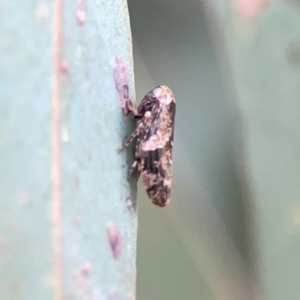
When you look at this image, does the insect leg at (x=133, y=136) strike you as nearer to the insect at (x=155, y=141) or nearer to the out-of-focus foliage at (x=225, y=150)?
the insect at (x=155, y=141)

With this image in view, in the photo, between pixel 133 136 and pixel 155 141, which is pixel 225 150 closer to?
pixel 155 141

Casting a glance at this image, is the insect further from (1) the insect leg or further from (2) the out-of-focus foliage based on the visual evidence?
(2) the out-of-focus foliage

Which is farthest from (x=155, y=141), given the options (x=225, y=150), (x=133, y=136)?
(x=225, y=150)

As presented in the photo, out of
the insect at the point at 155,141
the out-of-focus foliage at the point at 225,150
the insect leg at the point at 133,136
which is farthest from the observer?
the out-of-focus foliage at the point at 225,150

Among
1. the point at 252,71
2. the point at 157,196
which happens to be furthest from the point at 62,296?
the point at 252,71

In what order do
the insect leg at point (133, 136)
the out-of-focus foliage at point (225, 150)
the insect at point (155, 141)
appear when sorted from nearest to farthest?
1. the insect leg at point (133, 136)
2. the insect at point (155, 141)
3. the out-of-focus foliage at point (225, 150)

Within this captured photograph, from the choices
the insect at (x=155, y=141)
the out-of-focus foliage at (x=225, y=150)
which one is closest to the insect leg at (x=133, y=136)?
the insect at (x=155, y=141)

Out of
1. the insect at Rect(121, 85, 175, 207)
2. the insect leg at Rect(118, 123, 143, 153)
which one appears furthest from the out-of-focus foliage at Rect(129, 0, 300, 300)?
the insect leg at Rect(118, 123, 143, 153)

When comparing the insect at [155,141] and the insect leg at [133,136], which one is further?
the insect at [155,141]
